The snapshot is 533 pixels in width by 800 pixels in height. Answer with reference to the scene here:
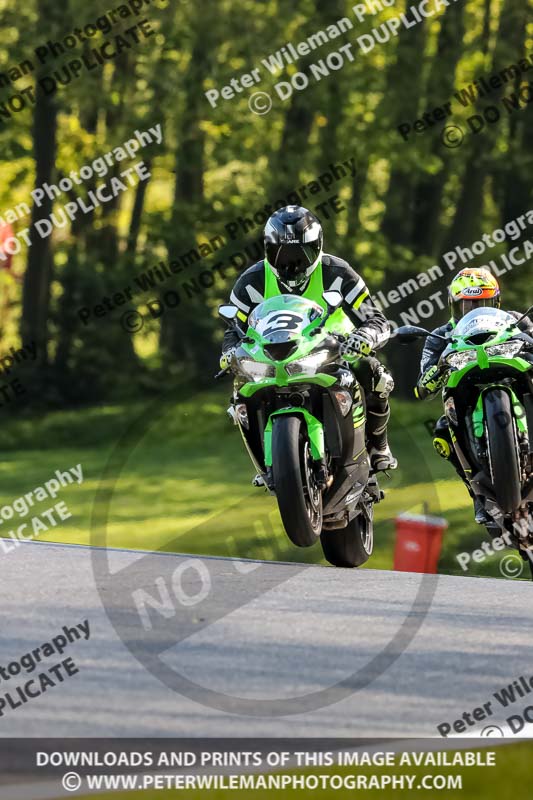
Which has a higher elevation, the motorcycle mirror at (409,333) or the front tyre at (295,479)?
the motorcycle mirror at (409,333)

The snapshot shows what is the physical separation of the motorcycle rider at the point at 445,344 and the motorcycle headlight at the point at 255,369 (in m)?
1.60

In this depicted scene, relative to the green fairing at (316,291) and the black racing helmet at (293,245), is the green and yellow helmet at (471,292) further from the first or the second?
the black racing helmet at (293,245)

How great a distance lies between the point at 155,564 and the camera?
10586mm

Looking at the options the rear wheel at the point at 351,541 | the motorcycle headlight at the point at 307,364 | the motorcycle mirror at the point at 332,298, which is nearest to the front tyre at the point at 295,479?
the motorcycle headlight at the point at 307,364

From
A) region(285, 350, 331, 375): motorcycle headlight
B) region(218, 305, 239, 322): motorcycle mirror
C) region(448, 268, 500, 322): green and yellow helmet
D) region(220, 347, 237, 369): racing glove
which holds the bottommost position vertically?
region(448, 268, 500, 322): green and yellow helmet

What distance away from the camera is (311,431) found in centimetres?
894

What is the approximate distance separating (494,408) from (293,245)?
5.52 ft

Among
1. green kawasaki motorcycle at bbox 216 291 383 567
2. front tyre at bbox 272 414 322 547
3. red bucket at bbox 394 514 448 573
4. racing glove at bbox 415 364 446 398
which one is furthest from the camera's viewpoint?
red bucket at bbox 394 514 448 573

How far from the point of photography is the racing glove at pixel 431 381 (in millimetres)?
10211

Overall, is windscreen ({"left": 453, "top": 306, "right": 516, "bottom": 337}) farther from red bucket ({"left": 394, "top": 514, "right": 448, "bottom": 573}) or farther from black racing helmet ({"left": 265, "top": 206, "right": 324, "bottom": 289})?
red bucket ({"left": 394, "top": 514, "right": 448, "bottom": 573})

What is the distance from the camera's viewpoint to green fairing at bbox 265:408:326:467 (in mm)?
8742

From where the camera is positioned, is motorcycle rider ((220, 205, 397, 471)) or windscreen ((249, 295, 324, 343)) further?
motorcycle rider ((220, 205, 397, 471))

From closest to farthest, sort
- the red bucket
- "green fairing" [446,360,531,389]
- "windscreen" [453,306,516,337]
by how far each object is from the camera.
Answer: "green fairing" [446,360,531,389]
"windscreen" [453,306,516,337]
the red bucket

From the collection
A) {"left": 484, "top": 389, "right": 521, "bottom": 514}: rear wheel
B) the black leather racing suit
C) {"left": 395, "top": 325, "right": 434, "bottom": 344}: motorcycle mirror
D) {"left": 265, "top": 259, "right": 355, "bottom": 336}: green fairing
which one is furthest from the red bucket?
{"left": 265, "top": 259, "right": 355, "bottom": 336}: green fairing
